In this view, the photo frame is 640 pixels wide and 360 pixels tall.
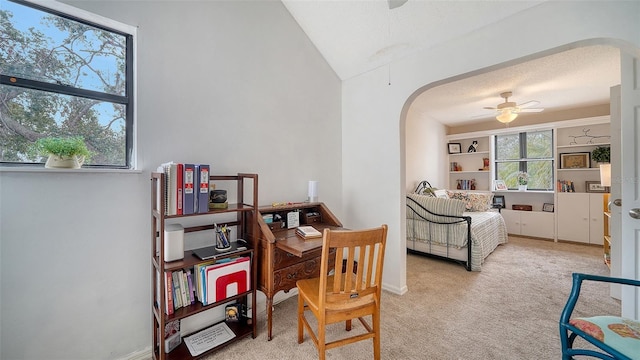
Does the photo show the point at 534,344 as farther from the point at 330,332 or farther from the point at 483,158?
the point at 483,158

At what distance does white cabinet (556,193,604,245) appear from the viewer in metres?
4.07

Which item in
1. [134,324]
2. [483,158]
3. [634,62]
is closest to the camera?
[134,324]

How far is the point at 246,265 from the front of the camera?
5.83ft

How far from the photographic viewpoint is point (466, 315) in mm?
2111

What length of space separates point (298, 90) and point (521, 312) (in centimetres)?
303

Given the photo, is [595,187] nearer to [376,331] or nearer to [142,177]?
[376,331]

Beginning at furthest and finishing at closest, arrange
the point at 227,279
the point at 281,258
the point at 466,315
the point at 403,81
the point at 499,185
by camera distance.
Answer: the point at 499,185 < the point at 403,81 < the point at 466,315 < the point at 281,258 < the point at 227,279

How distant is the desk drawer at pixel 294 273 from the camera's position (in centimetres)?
180

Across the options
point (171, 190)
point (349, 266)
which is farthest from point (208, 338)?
point (349, 266)

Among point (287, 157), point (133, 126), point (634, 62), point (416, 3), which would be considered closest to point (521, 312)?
point (634, 62)

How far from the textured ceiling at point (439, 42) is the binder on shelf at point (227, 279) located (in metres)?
2.35

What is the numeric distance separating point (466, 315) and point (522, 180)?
4.40 m

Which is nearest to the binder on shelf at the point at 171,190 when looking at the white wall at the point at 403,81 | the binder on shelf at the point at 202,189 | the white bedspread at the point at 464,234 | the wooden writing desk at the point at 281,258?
the binder on shelf at the point at 202,189

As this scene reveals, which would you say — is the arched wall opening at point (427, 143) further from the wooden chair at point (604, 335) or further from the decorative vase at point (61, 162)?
the decorative vase at point (61, 162)
